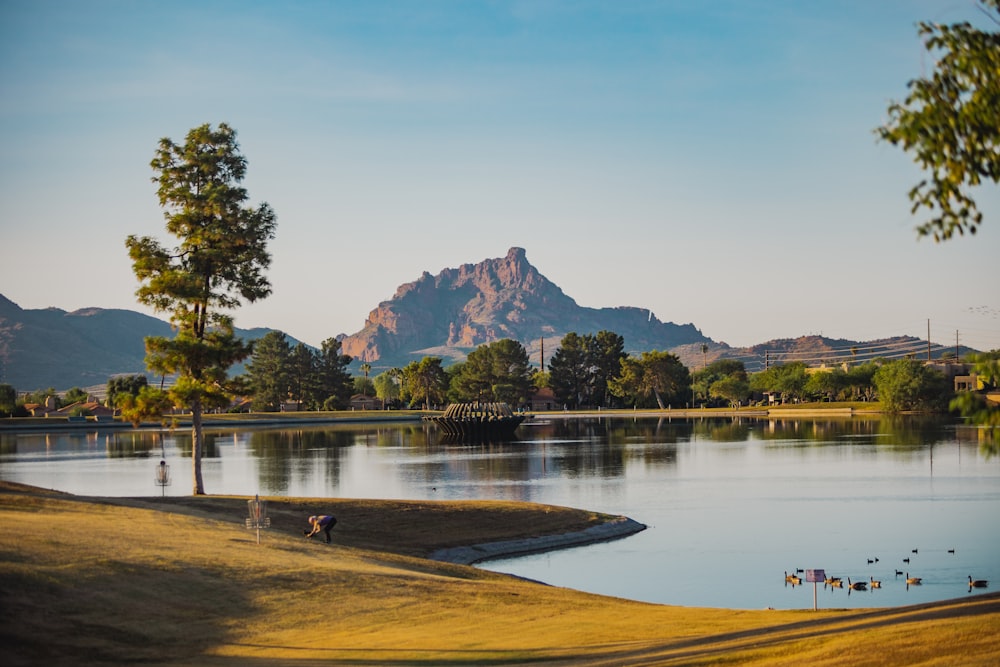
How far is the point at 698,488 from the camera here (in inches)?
2398

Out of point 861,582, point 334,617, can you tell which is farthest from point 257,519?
point 861,582

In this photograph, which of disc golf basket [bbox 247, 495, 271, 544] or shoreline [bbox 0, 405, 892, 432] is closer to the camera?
disc golf basket [bbox 247, 495, 271, 544]

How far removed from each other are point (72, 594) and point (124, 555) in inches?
142

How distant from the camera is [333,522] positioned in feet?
108

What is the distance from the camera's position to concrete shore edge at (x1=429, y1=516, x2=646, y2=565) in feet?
118

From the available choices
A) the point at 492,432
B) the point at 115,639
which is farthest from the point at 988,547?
the point at 492,432

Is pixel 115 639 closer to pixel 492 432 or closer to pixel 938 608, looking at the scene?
pixel 938 608

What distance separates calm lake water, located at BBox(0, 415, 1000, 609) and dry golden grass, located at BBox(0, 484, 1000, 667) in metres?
4.85

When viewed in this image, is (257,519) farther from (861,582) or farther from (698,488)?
(698,488)

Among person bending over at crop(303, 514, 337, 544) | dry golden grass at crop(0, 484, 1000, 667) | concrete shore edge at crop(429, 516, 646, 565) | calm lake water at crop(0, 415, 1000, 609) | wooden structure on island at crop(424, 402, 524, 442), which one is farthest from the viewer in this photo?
wooden structure on island at crop(424, 402, 524, 442)

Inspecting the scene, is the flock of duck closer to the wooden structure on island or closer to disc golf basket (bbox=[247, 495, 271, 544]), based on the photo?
disc golf basket (bbox=[247, 495, 271, 544])

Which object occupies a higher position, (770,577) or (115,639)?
(115,639)

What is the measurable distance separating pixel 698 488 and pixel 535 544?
24.2m

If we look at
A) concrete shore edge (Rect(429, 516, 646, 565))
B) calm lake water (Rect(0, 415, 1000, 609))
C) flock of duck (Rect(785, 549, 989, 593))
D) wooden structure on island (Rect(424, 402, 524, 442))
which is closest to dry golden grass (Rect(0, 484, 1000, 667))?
calm lake water (Rect(0, 415, 1000, 609))
